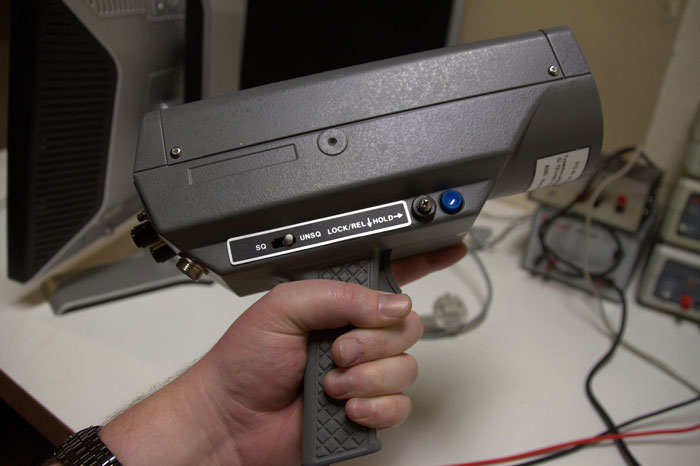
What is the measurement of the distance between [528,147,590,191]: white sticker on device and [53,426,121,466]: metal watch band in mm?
578

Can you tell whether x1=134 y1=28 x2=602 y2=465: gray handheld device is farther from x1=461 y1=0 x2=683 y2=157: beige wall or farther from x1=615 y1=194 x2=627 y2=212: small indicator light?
x1=461 y1=0 x2=683 y2=157: beige wall

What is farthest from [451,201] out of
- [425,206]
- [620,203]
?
[620,203]

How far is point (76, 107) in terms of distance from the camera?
722mm

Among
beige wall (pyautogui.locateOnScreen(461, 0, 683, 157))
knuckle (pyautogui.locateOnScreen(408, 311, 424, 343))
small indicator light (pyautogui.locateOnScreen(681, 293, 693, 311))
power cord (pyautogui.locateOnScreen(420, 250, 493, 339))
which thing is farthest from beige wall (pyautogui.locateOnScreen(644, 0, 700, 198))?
knuckle (pyautogui.locateOnScreen(408, 311, 424, 343))

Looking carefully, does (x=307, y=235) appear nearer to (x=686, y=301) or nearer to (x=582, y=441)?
(x=582, y=441)

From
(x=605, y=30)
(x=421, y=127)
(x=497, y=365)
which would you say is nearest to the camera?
(x=421, y=127)

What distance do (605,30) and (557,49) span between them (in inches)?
20.5

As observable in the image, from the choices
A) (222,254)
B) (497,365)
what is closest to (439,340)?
(497,365)

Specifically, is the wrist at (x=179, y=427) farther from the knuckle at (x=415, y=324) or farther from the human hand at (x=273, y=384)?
the knuckle at (x=415, y=324)

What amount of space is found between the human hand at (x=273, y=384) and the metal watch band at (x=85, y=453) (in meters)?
0.01

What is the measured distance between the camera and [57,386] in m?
0.73

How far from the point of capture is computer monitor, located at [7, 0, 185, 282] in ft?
2.12

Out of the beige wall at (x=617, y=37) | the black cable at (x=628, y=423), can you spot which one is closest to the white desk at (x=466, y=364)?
the black cable at (x=628, y=423)

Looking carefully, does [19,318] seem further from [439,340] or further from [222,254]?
A: [439,340]
